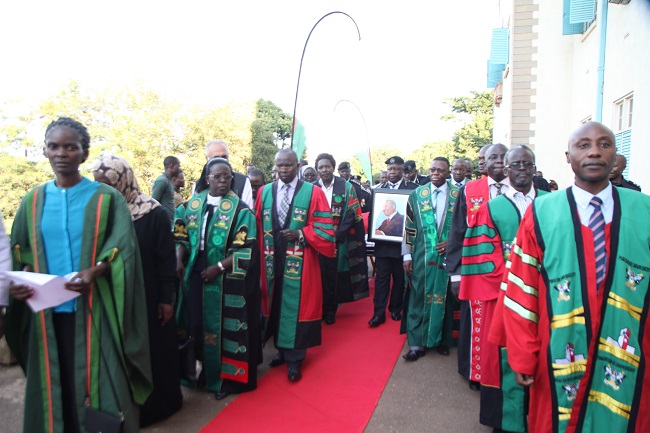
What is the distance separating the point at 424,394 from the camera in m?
4.14

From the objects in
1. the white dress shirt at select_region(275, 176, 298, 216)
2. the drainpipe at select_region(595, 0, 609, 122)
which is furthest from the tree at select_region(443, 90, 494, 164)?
the white dress shirt at select_region(275, 176, 298, 216)

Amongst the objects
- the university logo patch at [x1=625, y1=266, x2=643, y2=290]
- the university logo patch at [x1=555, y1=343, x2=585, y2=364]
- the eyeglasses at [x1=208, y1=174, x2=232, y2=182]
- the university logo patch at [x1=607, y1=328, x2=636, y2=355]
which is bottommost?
the university logo patch at [x1=555, y1=343, x2=585, y2=364]

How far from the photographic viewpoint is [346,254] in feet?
22.3

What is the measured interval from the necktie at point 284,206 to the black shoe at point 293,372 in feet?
4.41

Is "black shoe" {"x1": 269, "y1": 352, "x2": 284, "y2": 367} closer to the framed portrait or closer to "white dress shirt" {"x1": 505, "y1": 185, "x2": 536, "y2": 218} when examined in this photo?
the framed portrait

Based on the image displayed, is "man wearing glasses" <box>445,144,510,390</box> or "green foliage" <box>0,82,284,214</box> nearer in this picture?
"man wearing glasses" <box>445,144,510,390</box>

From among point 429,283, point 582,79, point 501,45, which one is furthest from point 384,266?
point 501,45

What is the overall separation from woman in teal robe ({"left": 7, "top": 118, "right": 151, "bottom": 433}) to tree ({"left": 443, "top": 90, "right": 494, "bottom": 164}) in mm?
28521

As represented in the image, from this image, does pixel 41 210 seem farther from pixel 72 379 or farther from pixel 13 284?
pixel 72 379

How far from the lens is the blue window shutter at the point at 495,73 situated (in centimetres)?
1941

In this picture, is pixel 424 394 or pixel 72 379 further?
pixel 424 394

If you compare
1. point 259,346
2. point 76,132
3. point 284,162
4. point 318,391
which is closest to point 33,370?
point 76,132

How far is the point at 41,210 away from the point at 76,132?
1.52ft

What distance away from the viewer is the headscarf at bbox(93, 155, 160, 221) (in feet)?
10.5
